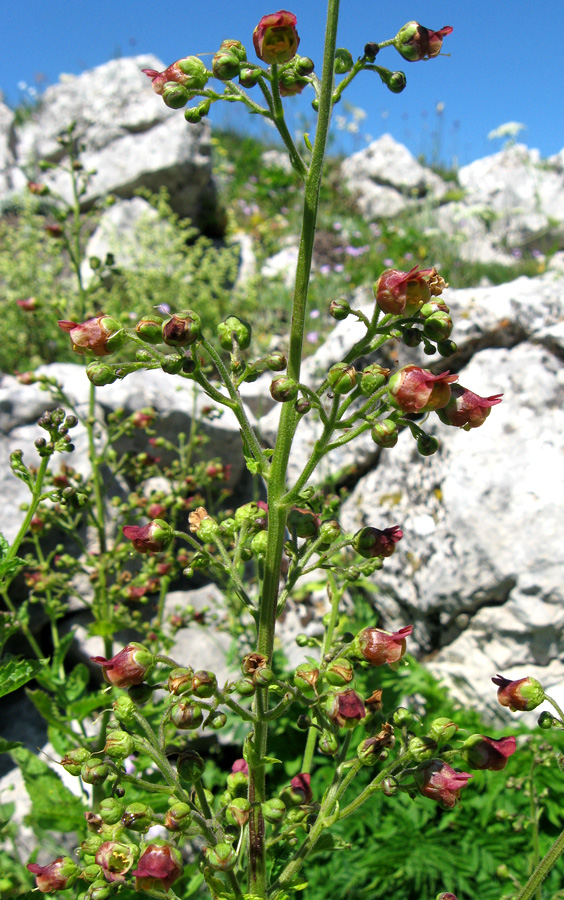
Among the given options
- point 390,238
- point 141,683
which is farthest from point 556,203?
point 141,683

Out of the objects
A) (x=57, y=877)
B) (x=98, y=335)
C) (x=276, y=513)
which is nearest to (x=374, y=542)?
(x=276, y=513)

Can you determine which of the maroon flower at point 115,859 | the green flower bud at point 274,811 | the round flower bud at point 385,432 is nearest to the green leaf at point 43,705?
the maroon flower at point 115,859

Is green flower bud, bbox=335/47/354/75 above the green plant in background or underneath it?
above

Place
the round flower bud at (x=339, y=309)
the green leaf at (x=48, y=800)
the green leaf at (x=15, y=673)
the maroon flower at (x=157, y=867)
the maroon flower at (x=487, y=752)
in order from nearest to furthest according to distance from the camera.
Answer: the maroon flower at (x=157, y=867)
the maroon flower at (x=487, y=752)
the round flower bud at (x=339, y=309)
the green leaf at (x=15, y=673)
the green leaf at (x=48, y=800)

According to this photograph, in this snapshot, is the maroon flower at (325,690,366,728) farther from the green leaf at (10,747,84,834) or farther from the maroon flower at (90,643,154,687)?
the green leaf at (10,747,84,834)

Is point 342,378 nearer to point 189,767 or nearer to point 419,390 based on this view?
point 419,390

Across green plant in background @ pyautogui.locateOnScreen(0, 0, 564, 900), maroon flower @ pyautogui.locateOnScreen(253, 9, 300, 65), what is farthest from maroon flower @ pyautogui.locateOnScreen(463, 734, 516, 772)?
maroon flower @ pyautogui.locateOnScreen(253, 9, 300, 65)

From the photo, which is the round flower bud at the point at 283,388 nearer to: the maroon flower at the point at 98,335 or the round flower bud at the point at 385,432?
the round flower bud at the point at 385,432
